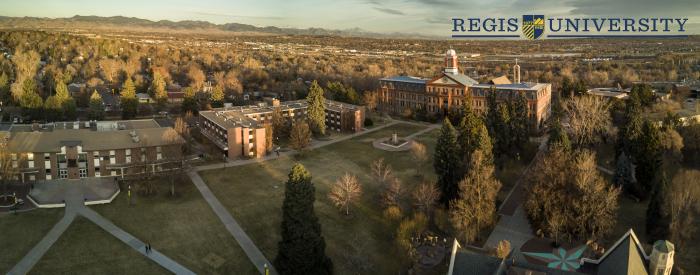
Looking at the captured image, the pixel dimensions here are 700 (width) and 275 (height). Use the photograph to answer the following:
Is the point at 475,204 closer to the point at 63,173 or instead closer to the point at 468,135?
the point at 468,135

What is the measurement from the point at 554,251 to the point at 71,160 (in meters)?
39.2

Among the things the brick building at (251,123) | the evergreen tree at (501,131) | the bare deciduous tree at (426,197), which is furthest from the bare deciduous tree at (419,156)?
the brick building at (251,123)

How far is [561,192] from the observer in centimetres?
3350

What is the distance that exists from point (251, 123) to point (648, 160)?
38.1 meters

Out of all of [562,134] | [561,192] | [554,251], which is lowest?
[554,251]

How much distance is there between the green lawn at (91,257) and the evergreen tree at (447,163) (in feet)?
66.9

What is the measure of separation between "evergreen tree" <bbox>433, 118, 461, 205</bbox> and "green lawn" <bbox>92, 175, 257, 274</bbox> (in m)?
15.8

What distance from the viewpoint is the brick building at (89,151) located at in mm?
43531

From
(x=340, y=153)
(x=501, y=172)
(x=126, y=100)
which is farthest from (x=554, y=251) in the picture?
(x=126, y=100)

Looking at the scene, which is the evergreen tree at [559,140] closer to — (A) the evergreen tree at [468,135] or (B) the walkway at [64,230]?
(A) the evergreen tree at [468,135]

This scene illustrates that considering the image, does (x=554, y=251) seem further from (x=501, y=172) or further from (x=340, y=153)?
(x=340, y=153)

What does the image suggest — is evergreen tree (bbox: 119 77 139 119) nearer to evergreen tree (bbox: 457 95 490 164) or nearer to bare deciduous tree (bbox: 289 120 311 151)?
bare deciduous tree (bbox: 289 120 311 151)

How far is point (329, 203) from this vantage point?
40125 millimetres

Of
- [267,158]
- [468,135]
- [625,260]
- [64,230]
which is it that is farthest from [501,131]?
[64,230]
